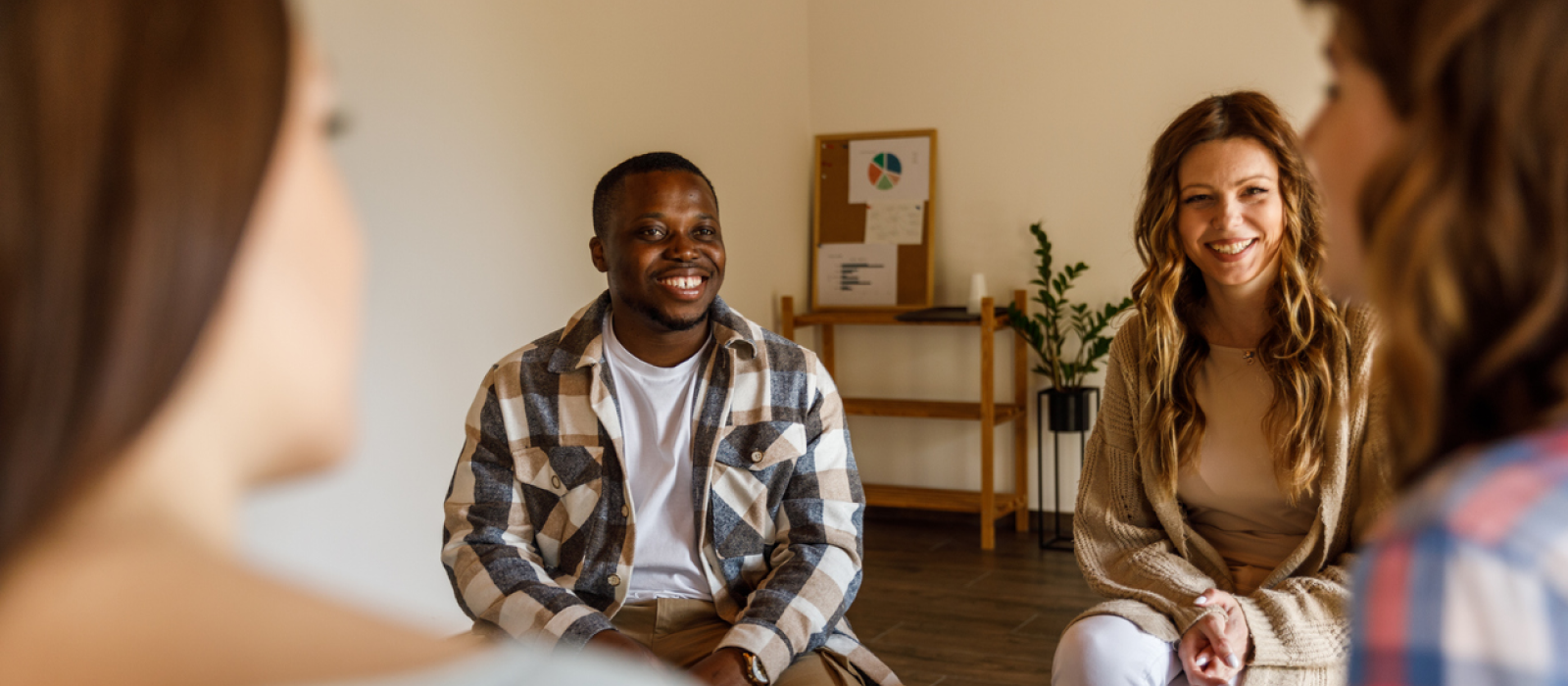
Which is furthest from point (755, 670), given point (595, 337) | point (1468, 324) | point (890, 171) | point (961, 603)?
point (890, 171)

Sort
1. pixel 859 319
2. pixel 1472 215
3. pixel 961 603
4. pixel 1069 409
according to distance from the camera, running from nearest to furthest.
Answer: pixel 1472 215 < pixel 961 603 < pixel 1069 409 < pixel 859 319

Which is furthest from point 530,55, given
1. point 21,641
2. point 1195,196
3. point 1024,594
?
point 21,641

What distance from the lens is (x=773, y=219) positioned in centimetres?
455

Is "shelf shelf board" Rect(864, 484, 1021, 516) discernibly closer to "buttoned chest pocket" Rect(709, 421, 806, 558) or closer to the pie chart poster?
the pie chart poster

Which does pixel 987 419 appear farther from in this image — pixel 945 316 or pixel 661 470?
pixel 661 470

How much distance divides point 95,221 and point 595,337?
59.9 inches

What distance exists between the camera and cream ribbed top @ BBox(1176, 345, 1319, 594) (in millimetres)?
1823

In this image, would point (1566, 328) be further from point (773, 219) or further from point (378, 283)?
point (773, 219)

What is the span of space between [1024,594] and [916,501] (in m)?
0.83

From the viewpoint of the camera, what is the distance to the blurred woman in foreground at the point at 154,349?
42 centimetres

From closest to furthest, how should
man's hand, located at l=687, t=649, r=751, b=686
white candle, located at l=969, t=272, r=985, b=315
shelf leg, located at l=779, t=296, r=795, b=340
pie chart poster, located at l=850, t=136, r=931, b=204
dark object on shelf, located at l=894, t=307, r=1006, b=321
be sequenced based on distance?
man's hand, located at l=687, t=649, r=751, b=686 → dark object on shelf, located at l=894, t=307, r=1006, b=321 → white candle, located at l=969, t=272, r=985, b=315 → shelf leg, located at l=779, t=296, r=795, b=340 → pie chart poster, located at l=850, t=136, r=931, b=204

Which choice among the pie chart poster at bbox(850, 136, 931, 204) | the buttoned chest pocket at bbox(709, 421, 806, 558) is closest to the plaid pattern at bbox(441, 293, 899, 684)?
the buttoned chest pocket at bbox(709, 421, 806, 558)

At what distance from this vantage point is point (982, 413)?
421 centimetres

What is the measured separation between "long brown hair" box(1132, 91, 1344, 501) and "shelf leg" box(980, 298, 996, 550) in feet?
6.96
